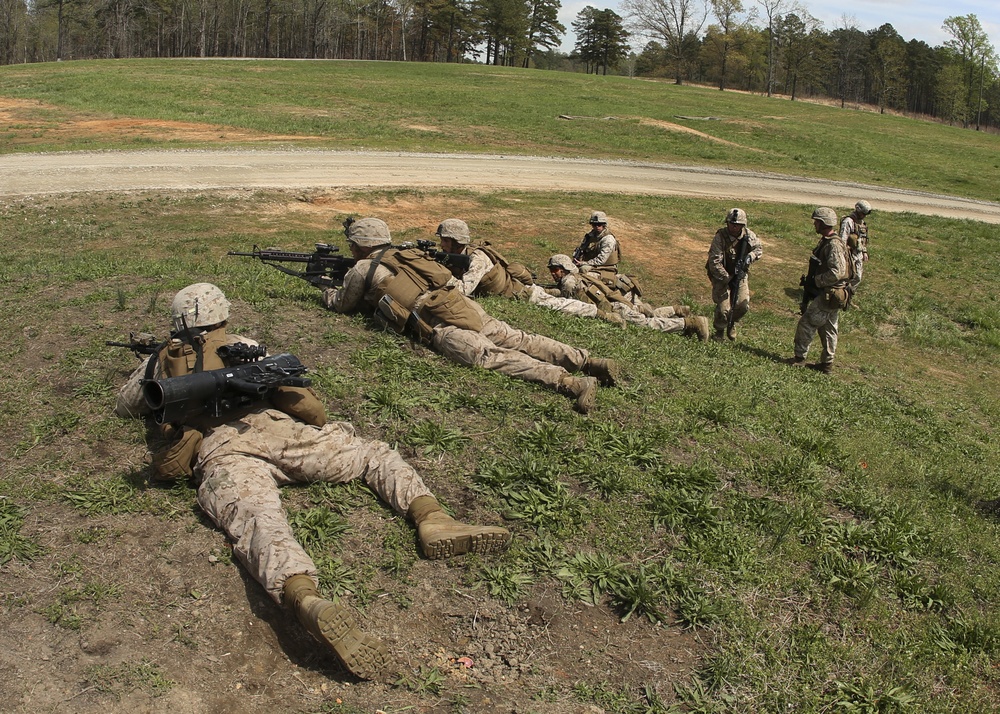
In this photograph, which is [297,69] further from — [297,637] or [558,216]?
[297,637]

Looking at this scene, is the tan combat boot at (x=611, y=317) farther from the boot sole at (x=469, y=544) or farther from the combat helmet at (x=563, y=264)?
the boot sole at (x=469, y=544)

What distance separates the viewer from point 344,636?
4.43m

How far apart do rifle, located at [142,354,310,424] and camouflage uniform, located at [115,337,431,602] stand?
0.68ft

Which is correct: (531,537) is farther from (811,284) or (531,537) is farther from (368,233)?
(811,284)

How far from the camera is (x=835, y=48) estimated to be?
89.4 metres

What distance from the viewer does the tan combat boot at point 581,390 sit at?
740cm

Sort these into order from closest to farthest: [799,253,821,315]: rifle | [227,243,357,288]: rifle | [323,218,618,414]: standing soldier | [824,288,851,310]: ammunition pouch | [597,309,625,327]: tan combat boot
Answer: [323,218,618,414]: standing soldier, [227,243,357,288]: rifle, [597,309,625,327]: tan combat boot, [824,288,851,310]: ammunition pouch, [799,253,821,315]: rifle

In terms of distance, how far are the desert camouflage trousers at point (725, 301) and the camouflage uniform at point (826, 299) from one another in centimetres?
87

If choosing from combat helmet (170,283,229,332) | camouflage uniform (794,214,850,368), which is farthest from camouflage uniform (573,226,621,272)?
combat helmet (170,283,229,332)

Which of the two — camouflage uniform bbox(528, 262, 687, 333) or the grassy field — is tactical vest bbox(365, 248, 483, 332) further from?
camouflage uniform bbox(528, 262, 687, 333)

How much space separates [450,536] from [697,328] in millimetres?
6637

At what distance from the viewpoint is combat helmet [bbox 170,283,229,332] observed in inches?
231

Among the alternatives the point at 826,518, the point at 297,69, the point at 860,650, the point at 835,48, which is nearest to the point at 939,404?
the point at 826,518

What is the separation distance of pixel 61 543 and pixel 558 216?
15.2m
